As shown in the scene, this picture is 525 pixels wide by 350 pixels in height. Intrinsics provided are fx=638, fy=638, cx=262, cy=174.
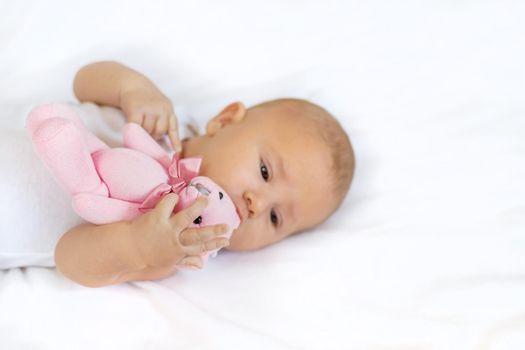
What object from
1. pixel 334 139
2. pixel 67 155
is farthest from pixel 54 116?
pixel 334 139

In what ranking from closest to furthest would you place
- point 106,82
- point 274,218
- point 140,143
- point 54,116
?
point 54,116
point 140,143
point 274,218
point 106,82

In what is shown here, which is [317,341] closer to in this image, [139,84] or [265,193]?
[265,193]

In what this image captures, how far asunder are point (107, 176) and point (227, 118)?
40cm

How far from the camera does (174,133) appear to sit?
146 cm

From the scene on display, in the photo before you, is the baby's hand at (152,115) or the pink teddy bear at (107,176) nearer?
the pink teddy bear at (107,176)

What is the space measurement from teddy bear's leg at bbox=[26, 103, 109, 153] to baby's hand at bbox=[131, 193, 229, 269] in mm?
197

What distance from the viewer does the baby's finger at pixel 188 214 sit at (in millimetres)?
1049

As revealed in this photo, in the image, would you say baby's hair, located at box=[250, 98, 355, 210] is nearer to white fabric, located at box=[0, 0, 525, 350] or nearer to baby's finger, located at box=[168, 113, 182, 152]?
white fabric, located at box=[0, 0, 525, 350]

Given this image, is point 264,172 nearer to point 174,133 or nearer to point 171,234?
point 174,133

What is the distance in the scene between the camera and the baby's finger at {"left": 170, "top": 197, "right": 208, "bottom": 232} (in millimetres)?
1049

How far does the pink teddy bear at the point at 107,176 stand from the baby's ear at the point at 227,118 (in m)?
0.21

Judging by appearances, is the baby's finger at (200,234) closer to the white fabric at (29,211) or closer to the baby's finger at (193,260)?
the baby's finger at (193,260)

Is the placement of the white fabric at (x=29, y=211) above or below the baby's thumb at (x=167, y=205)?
below

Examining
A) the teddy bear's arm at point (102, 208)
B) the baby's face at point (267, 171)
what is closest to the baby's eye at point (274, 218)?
the baby's face at point (267, 171)
